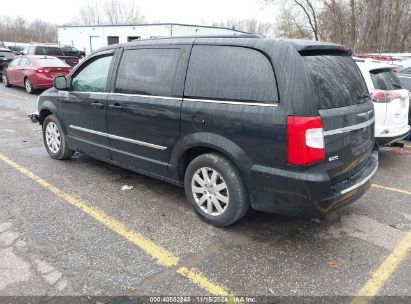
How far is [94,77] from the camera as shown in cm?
482

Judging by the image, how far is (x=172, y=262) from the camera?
3.13 metres

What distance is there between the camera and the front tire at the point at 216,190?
3.41m

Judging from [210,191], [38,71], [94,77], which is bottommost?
[210,191]

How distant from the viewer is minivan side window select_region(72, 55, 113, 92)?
15.2ft

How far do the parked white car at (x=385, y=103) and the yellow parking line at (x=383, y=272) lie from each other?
2.21 meters

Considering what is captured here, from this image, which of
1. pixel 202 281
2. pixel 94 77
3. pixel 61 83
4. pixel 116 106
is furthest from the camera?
pixel 61 83

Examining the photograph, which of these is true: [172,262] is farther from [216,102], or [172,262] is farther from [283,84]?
[283,84]

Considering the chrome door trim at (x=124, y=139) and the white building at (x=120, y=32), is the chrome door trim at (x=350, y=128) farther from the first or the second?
the white building at (x=120, y=32)

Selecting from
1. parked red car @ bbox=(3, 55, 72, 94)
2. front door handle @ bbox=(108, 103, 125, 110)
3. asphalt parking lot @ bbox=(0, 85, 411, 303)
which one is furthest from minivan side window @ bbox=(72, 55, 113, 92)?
parked red car @ bbox=(3, 55, 72, 94)

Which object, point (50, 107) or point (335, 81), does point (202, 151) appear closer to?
point (335, 81)

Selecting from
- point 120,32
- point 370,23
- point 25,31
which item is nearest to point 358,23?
point 370,23

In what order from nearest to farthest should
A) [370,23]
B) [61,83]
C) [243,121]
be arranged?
[243,121]
[61,83]
[370,23]

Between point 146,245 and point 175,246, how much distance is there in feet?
0.87

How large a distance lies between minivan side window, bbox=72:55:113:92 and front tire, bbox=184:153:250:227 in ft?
5.73
